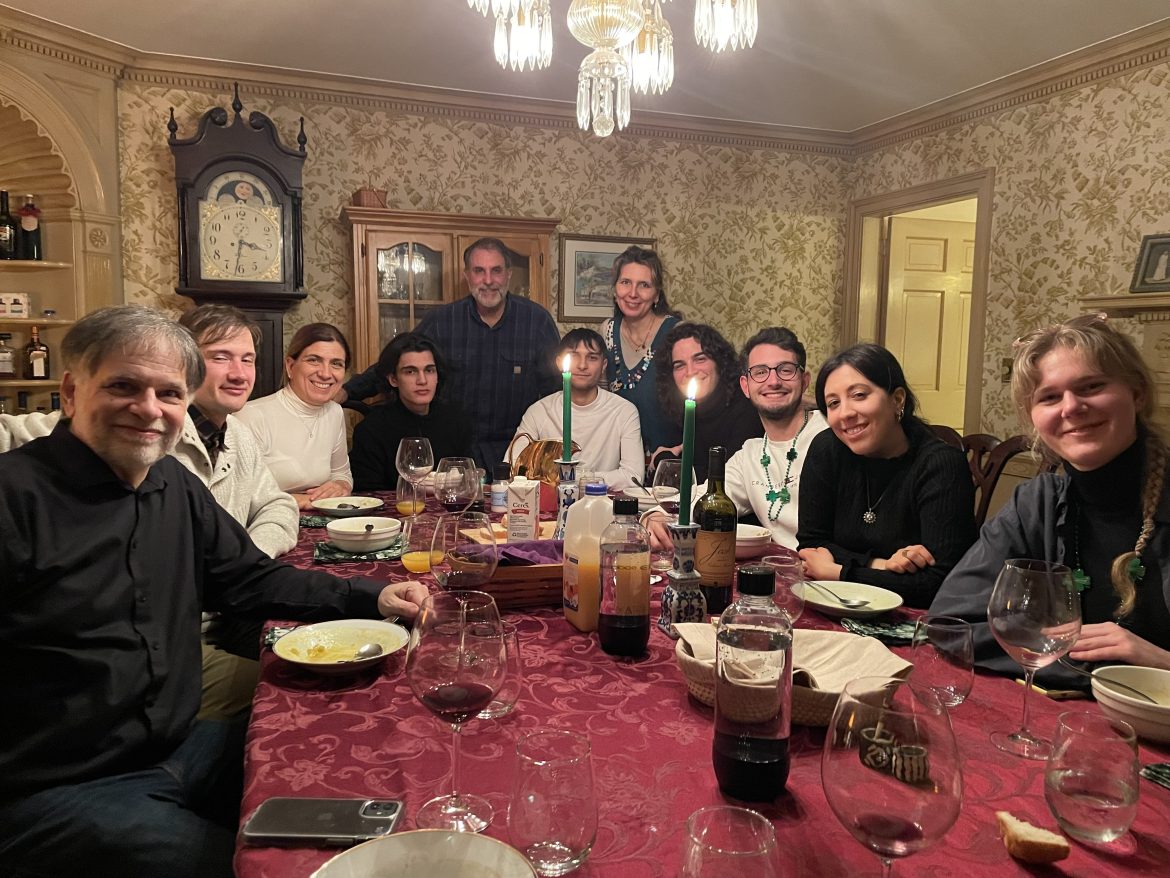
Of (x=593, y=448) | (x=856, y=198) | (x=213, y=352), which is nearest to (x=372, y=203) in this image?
(x=593, y=448)

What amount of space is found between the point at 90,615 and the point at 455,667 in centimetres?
72

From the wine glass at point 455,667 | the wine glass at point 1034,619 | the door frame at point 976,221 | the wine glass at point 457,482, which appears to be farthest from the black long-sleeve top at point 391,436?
the door frame at point 976,221

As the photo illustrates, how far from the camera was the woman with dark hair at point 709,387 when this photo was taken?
3418 mm

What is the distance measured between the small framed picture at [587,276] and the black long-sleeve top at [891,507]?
288cm

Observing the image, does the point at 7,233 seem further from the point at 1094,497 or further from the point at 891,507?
the point at 1094,497

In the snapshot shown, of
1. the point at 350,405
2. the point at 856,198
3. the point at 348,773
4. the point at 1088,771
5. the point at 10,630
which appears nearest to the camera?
the point at 1088,771

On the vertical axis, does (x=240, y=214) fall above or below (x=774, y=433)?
above

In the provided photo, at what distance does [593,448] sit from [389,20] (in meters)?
2.00

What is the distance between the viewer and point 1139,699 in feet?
3.28

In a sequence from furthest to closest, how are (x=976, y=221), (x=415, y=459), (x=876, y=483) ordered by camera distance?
(x=976, y=221)
(x=415, y=459)
(x=876, y=483)

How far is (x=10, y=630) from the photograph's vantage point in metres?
1.21

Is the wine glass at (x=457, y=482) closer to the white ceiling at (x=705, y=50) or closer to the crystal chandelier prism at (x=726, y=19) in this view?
the crystal chandelier prism at (x=726, y=19)

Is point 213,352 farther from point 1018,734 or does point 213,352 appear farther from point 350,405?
point 1018,734

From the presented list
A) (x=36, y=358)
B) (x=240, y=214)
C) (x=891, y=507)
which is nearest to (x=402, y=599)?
(x=891, y=507)
